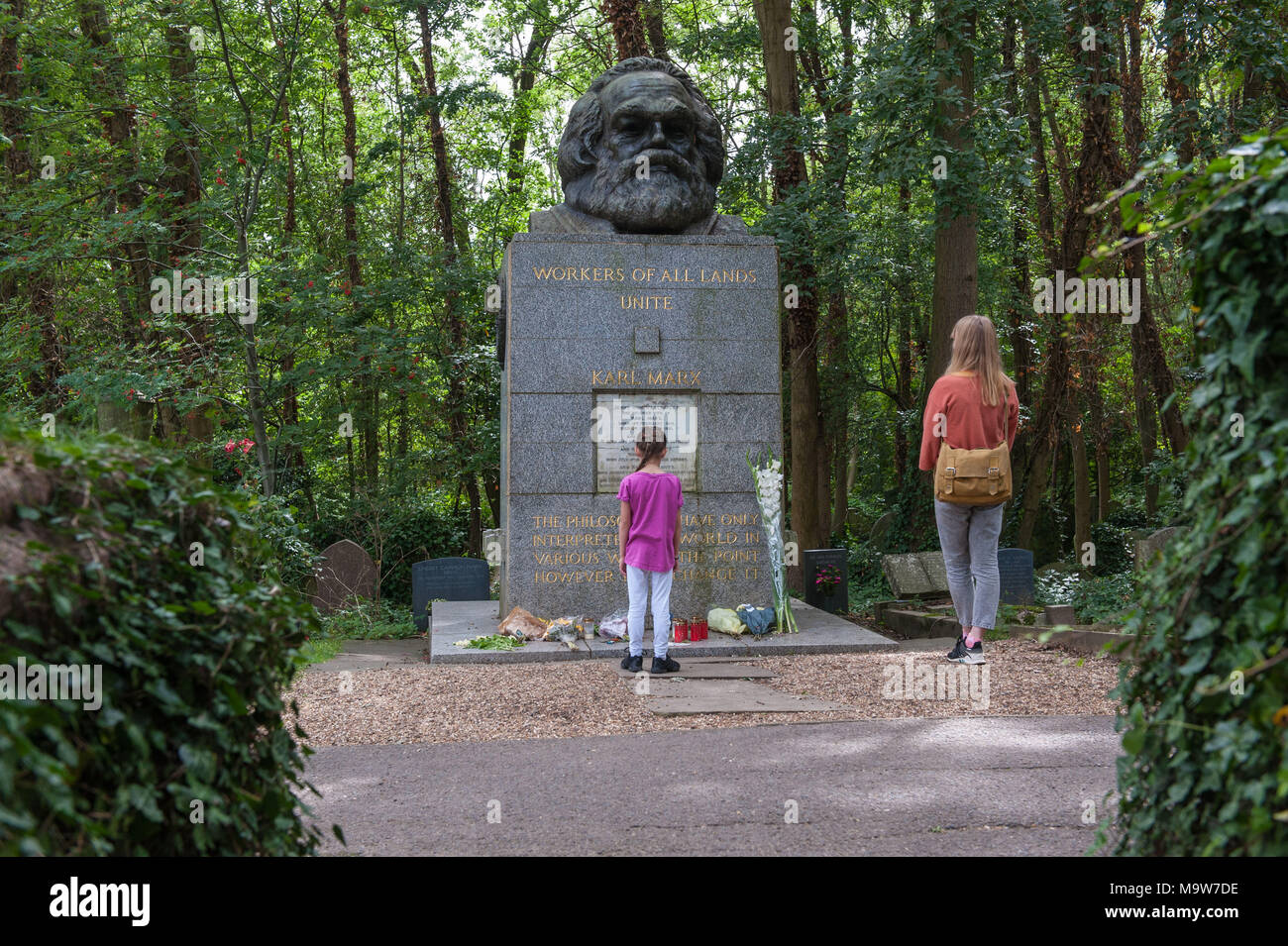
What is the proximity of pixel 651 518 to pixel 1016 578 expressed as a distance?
18.8ft

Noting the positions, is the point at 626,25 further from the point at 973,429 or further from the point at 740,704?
the point at 740,704

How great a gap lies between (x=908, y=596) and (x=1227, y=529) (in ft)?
32.5

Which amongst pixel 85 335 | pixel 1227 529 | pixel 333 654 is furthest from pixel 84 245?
pixel 1227 529

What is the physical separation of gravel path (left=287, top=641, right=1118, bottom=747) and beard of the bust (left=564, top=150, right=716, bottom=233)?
4.12 meters

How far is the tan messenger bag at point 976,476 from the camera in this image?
6.97 m

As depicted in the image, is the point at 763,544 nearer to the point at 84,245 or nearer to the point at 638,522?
the point at 638,522

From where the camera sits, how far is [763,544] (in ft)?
32.0

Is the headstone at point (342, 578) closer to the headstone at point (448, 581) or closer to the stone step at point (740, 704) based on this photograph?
the headstone at point (448, 581)

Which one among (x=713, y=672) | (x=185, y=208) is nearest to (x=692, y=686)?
(x=713, y=672)

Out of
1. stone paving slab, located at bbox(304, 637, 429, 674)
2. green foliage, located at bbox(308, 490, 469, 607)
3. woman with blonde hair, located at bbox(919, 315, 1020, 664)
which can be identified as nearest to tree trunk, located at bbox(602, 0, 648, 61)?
green foliage, located at bbox(308, 490, 469, 607)

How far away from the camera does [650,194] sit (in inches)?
390

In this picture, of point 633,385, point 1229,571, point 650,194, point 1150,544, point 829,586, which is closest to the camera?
point 1229,571

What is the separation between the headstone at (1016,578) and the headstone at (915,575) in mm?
634

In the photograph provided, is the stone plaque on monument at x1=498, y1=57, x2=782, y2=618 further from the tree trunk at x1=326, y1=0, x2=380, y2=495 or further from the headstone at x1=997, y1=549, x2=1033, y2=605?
the tree trunk at x1=326, y1=0, x2=380, y2=495
